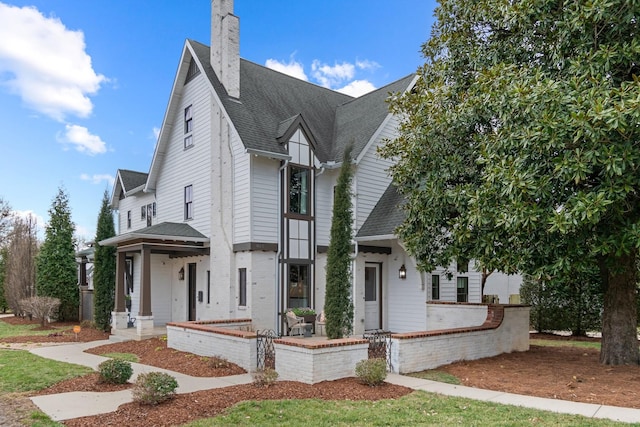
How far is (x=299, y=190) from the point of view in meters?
17.4

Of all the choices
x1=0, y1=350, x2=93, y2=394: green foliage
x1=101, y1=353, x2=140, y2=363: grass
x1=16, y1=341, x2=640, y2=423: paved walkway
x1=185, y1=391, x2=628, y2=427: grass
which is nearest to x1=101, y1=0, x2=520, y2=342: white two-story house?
x1=101, y1=353, x2=140, y2=363: grass

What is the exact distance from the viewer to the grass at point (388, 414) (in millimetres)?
6855

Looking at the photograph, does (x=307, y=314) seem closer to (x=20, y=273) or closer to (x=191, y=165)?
(x=191, y=165)

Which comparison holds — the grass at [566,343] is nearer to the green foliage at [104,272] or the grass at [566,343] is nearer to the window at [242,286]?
the window at [242,286]

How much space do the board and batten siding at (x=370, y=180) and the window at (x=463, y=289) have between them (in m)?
4.96

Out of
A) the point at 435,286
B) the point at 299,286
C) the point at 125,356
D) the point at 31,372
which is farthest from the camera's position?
the point at 435,286

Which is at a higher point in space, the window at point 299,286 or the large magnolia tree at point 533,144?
the large magnolia tree at point 533,144

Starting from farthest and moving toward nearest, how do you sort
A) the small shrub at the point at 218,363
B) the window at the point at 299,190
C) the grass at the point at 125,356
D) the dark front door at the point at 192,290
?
the dark front door at the point at 192,290
the window at the point at 299,190
the grass at the point at 125,356
the small shrub at the point at 218,363

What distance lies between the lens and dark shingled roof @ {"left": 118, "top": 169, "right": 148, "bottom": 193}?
2548cm

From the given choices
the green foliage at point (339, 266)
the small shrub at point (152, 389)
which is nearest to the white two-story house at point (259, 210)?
the green foliage at point (339, 266)

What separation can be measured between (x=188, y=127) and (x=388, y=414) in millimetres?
15504

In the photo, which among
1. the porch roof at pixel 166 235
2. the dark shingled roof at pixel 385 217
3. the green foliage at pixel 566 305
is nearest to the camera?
the dark shingled roof at pixel 385 217

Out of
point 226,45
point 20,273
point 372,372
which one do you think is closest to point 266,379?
Answer: point 372,372

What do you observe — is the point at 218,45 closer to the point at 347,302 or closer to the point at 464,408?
the point at 347,302
